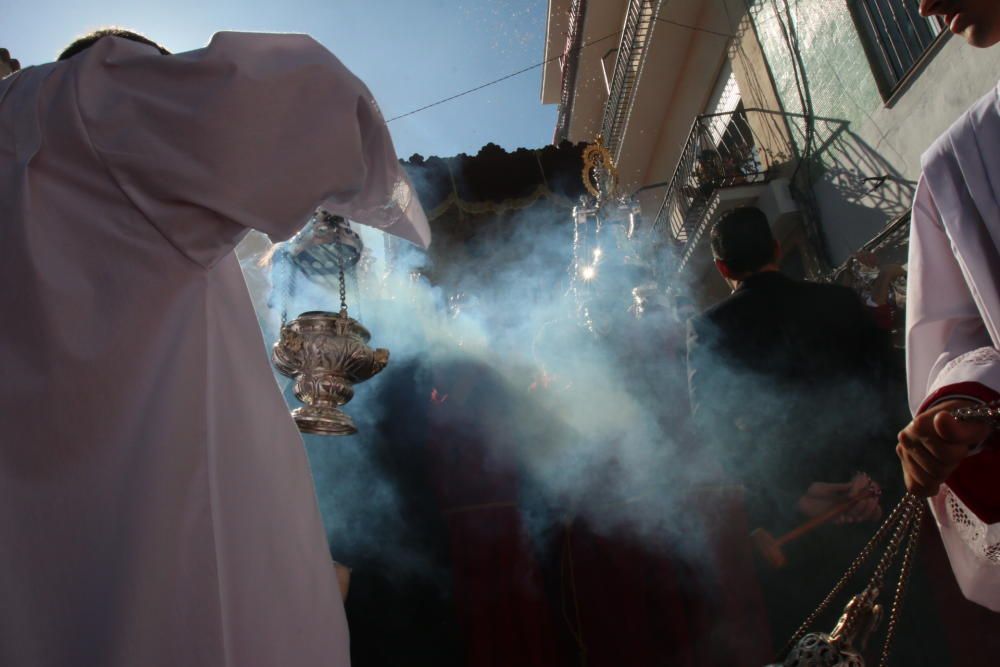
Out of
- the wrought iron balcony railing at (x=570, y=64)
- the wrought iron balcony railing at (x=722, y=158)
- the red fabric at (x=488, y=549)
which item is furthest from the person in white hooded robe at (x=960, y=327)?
the wrought iron balcony railing at (x=570, y=64)

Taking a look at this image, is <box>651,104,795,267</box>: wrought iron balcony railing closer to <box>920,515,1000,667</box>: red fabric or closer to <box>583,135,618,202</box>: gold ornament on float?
<box>583,135,618,202</box>: gold ornament on float

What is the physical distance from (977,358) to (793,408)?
3.66 feet

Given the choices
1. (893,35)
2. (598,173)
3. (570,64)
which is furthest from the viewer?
(570,64)

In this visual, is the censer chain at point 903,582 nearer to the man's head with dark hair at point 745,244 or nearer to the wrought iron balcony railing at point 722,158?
the man's head with dark hair at point 745,244

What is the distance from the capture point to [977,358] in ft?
4.31

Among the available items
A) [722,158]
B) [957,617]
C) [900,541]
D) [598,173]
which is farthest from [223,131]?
[722,158]

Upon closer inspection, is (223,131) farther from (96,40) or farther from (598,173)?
(598,173)

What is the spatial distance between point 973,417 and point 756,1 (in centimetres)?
941

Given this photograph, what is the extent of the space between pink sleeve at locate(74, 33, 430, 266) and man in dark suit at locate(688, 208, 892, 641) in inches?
62.3

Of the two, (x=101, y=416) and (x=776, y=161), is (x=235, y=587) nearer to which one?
(x=101, y=416)

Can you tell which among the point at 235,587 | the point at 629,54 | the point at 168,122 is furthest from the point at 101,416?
the point at 629,54

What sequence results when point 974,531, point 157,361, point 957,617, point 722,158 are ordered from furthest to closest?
point 722,158 < point 957,617 < point 974,531 < point 157,361

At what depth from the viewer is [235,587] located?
3.90ft

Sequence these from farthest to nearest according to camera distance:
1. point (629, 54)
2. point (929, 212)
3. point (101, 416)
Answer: point (629, 54)
point (929, 212)
point (101, 416)
